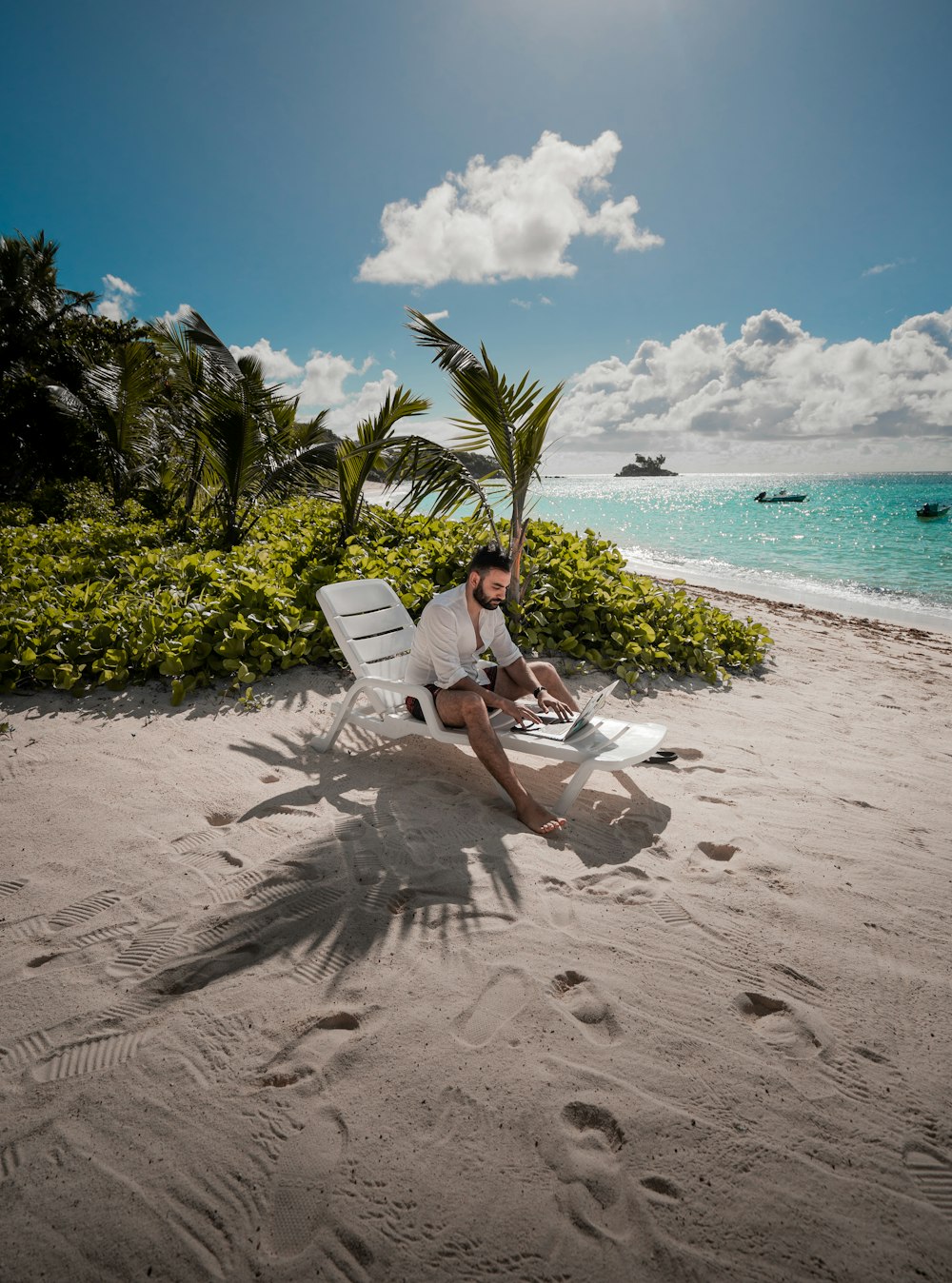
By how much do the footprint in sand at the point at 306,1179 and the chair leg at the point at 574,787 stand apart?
189 cm

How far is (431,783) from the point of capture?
3682 mm

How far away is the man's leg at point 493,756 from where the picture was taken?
3.19 metres

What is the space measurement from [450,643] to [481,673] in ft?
1.41

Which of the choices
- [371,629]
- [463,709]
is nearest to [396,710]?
[371,629]

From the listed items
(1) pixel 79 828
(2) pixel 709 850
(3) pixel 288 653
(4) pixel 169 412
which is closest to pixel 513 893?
(2) pixel 709 850

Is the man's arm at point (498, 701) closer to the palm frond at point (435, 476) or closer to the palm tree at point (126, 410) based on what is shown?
the palm frond at point (435, 476)

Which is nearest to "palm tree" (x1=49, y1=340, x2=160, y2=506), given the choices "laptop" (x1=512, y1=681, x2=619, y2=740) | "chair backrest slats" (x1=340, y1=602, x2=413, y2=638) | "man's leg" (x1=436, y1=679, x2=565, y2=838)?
"chair backrest slats" (x1=340, y1=602, x2=413, y2=638)

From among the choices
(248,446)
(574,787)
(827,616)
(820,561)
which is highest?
(248,446)

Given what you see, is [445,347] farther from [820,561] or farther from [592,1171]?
[820,561]

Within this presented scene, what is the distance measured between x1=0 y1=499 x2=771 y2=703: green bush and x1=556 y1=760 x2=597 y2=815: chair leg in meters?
2.46

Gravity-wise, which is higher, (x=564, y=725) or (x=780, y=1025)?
(x=564, y=725)

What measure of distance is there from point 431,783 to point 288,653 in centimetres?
211

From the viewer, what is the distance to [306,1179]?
154cm

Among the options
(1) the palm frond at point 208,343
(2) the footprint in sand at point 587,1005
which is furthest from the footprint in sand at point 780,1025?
(1) the palm frond at point 208,343
